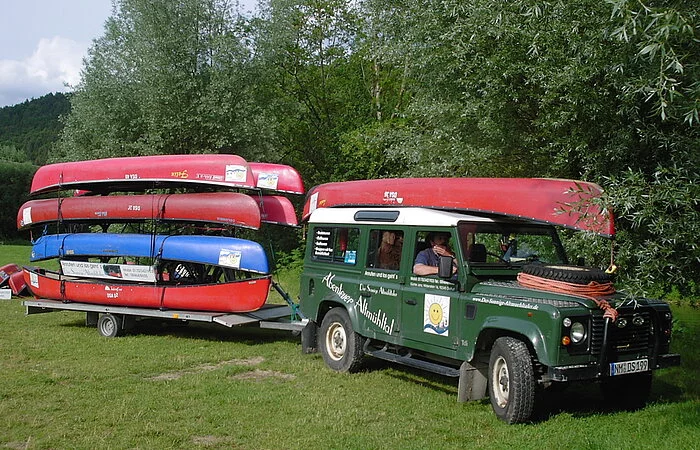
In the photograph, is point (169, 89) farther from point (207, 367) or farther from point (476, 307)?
point (476, 307)

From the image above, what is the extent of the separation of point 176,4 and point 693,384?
1978 centimetres

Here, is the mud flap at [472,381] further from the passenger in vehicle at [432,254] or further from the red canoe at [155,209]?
the red canoe at [155,209]

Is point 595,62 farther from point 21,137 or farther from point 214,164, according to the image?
point 21,137

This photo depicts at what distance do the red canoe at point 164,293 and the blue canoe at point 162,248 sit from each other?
38 cm

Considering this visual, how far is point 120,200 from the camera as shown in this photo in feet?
44.6

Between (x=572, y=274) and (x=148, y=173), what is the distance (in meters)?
8.55

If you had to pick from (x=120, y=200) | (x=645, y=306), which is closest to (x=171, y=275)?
(x=120, y=200)

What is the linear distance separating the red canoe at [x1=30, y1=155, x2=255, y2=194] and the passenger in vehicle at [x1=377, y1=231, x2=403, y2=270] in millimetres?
3844

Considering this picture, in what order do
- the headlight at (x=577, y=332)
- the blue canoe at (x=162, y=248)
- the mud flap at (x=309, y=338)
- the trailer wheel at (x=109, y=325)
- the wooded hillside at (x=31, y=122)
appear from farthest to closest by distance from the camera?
the wooded hillside at (x=31, y=122) → the trailer wheel at (x=109, y=325) → the blue canoe at (x=162, y=248) → the mud flap at (x=309, y=338) → the headlight at (x=577, y=332)

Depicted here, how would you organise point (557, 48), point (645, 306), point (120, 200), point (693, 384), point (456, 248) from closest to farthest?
point (645, 306) → point (456, 248) → point (693, 384) → point (557, 48) → point (120, 200)

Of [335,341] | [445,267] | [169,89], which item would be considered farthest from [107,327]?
[169,89]

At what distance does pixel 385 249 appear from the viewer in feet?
Result: 30.0

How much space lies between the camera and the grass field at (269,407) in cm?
655

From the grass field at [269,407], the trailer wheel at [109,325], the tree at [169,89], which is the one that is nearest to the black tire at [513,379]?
the grass field at [269,407]
